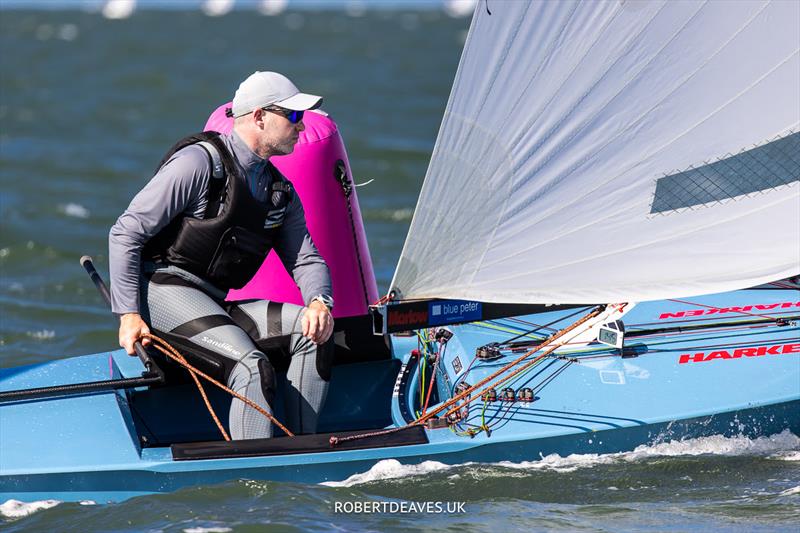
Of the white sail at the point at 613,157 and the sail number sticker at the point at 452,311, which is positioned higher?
the white sail at the point at 613,157

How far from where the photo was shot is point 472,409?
3678 millimetres

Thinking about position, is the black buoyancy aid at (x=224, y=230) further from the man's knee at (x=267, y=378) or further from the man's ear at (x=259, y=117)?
the man's knee at (x=267, y=378)

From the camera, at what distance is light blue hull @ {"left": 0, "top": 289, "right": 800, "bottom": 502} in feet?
11.1

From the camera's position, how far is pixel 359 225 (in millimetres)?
4375

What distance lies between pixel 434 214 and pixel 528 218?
0.28 metres

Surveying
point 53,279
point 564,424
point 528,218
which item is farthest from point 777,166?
point 53,279

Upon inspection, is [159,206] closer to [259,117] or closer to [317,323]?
[259,117]

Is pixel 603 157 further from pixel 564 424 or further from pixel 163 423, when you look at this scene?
pixel 163 423

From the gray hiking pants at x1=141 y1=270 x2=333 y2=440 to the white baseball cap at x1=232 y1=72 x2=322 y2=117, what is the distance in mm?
592

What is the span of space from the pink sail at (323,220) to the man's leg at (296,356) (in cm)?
53

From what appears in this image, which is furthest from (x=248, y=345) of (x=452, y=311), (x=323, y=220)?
(x=323, y=220)

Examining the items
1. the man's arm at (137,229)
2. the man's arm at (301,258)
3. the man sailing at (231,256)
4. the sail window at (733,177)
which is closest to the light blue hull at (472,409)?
the man sailing at (231,256)

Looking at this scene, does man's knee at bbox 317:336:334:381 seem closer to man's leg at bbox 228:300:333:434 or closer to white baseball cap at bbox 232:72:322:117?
man's leg at bbox 228:300:333:434

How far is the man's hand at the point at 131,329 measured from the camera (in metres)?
3.35
